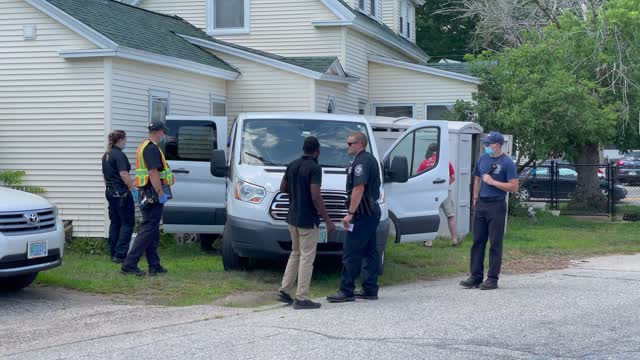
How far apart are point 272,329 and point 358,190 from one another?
6.73ft

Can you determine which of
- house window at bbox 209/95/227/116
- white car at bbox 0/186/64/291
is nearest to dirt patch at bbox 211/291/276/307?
white car at bbox 0/186/64/291

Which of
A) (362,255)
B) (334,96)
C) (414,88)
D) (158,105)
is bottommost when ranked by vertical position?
(362,255)

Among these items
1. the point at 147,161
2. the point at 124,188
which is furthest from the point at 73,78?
the point at 147,161

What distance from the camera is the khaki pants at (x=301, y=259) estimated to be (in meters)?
9.73

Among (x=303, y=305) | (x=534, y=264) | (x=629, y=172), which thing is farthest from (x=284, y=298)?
(x=629, y=172)

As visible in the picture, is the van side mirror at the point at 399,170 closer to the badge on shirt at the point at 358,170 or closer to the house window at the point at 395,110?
the badge on shirt at the point at 358,170

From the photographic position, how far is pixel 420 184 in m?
12.9

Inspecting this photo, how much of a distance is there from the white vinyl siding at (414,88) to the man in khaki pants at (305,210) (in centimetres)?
1440

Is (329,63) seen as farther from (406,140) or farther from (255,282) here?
(255,282)

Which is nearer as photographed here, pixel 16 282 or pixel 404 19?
pixel 16 282

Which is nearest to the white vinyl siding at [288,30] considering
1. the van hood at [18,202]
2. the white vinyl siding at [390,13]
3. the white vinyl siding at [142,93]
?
the white vinyl siding at [142,93]

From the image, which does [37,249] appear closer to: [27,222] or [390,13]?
[27,222]

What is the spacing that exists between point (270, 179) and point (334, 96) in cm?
971

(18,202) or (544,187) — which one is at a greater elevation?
(18,202)
